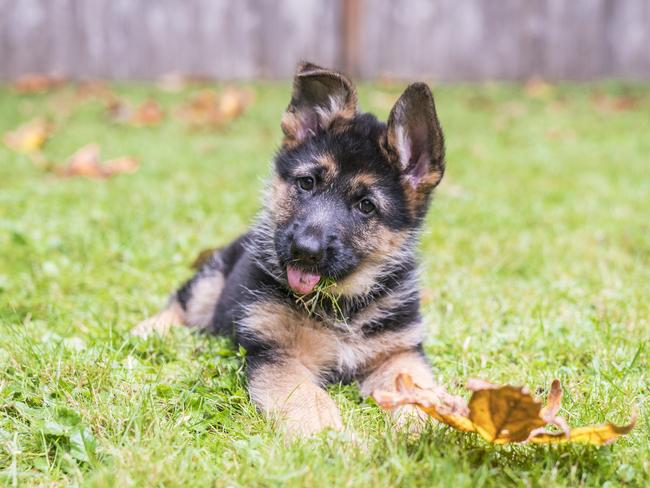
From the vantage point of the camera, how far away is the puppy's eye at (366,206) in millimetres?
3420

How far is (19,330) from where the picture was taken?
337 centimetres

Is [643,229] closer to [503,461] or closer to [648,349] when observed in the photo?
[648,349]

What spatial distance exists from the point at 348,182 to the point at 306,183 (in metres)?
0.23

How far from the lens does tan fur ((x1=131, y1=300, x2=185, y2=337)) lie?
12.0 feet

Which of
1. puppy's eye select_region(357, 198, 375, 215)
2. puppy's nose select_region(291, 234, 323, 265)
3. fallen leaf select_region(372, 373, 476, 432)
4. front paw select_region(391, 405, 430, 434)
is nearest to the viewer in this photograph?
fallen leaf select_region(372, 373, 476, 432)

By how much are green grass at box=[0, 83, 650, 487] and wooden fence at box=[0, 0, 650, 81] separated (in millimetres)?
3250

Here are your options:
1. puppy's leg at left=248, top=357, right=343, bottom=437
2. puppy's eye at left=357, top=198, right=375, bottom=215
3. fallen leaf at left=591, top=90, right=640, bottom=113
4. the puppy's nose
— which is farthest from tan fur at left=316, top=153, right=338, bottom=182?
fallen leaf at left=591, top=90, right=640, bottom=113

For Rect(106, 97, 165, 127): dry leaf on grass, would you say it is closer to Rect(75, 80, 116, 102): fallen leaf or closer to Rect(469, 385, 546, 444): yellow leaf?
Rect(75, 80, 116, 102): fallen leaf

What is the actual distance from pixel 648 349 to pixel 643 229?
9.28 feet

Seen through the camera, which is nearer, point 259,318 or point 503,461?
point 503,461

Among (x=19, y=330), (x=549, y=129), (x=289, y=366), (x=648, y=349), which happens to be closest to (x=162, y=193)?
(x=19, y=330)

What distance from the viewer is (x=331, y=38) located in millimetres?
12711

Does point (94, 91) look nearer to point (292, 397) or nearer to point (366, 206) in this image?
point (366, 206)

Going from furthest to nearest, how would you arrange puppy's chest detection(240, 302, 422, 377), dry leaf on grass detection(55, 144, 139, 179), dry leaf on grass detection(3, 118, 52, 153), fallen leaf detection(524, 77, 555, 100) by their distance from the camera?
1. fallen leaf detection(524, 77, 555, 100)
2. dry leaf on grass detection(3, 118, 52, 153)
3. dry leaf on grass detection(55, 144, 139, 179)
4. puppy's chest detection(240, 302, 422, 377)
